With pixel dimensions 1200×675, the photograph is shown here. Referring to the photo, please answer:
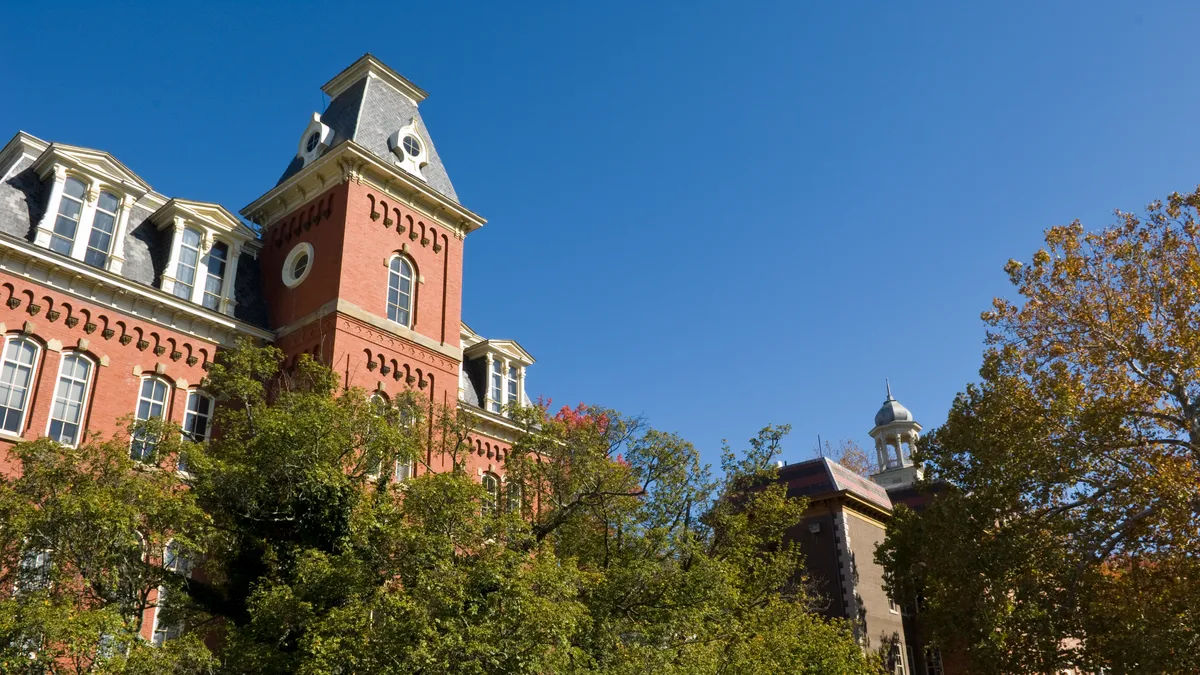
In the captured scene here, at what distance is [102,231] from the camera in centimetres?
2167

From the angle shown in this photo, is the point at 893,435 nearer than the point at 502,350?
No

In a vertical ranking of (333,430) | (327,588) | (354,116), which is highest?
(354,116)

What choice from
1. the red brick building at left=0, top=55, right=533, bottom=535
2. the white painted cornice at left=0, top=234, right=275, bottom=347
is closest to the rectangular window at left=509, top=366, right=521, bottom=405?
the red brick building at left=0, top=55, right=533, bottom=535

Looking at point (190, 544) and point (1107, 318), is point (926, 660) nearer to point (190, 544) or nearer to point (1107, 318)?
point (1107, 318)

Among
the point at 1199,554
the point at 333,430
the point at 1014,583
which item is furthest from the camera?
the point at 1014,583

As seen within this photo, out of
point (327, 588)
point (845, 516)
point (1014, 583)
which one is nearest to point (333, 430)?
point (327, 588)

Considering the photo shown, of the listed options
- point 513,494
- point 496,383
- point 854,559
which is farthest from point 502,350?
point 854,559

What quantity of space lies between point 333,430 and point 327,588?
2939mm

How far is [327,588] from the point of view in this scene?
14.3 metres

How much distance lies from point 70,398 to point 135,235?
4.89m

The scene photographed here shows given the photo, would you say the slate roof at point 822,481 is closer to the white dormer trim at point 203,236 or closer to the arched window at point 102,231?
the white dormer trim at point 203,236

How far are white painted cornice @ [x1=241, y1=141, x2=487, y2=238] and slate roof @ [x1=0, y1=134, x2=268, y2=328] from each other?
1.94 meters

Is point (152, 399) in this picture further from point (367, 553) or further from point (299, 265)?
point (367, 553)

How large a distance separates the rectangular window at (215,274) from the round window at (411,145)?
6.22 meters
